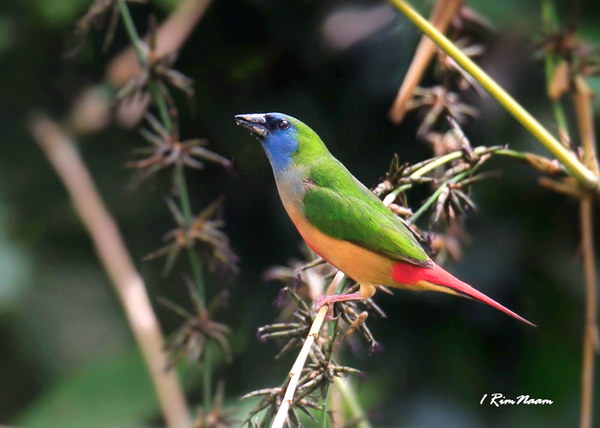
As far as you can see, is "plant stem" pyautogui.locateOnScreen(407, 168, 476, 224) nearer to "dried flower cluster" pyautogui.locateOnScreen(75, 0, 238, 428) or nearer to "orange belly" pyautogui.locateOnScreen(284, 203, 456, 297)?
"orange belly" pyautogui.locateOnScreen(284, 203, 456, 297)

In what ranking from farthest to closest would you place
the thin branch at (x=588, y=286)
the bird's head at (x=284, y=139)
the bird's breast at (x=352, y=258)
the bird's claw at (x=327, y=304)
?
the thin branch at (x=588, y=286), the bird's head at (x=284, y=139), the bird's breast at (x=352, y=258), the bird's claw at (x=327, y=304)

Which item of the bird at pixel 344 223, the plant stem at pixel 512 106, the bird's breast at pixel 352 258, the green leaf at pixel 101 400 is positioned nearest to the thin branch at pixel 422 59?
the plant stem at pixel 512 106

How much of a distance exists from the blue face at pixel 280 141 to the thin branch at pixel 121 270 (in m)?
0.50

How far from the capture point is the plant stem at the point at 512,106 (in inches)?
57.2

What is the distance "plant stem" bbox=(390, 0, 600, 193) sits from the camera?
57.2 inches

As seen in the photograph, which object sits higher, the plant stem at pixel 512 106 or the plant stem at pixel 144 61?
the plant stem at pixel 144 61

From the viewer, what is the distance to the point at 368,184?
2211 mm

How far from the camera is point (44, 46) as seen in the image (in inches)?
105

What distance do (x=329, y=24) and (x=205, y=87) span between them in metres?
0.35

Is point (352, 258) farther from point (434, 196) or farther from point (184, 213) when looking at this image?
point (184, 213)

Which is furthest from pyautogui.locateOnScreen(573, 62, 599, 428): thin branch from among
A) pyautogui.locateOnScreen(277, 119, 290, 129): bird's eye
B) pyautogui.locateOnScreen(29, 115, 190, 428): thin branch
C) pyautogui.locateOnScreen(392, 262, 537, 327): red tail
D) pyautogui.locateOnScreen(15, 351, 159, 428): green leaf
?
pyautogui.locateOnScreen(15, 351, 159, 428): green leaf

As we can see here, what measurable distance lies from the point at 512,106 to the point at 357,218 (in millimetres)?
315

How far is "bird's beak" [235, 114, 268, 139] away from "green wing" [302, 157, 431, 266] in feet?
0.33

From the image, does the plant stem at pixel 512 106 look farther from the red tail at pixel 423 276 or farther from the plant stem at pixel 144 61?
the plant stem at pixel 144 61
